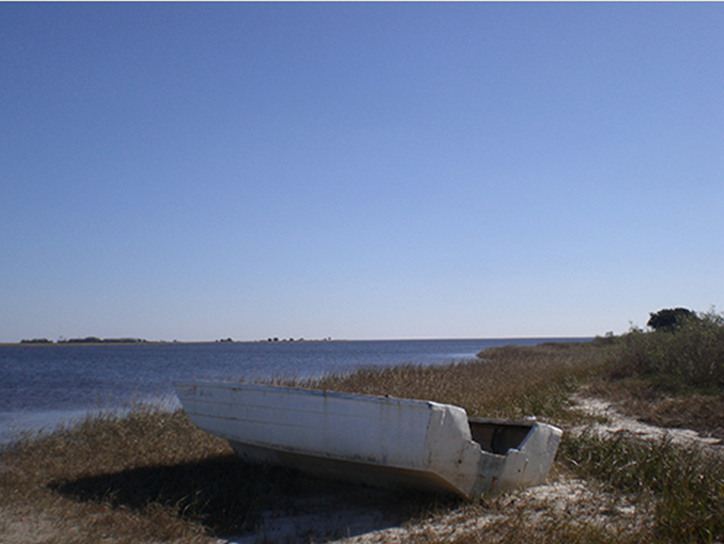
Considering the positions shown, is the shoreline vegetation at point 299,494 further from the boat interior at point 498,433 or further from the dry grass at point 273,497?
the boat interior at point 498,433

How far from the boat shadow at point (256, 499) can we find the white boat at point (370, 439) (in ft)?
0.63

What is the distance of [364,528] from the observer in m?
4.81

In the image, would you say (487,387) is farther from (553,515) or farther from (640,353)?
(553,515)

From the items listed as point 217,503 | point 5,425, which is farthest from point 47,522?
point 5,425

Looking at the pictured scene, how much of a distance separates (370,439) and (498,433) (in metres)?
2.63

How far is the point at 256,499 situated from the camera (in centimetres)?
544

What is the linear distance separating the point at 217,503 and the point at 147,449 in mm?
2258

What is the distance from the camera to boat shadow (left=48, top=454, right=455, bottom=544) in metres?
4.86

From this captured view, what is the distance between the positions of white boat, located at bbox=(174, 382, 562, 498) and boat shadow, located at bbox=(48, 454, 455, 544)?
19 cm

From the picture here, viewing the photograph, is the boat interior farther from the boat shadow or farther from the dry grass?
the boat shadow

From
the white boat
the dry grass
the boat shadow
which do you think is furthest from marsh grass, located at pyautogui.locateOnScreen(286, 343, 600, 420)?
the boat shadow

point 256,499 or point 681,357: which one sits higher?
point 681,357

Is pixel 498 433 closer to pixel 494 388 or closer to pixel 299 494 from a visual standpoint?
pixel 299 494

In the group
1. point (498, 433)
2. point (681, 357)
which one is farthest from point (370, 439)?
point (681, 357)
